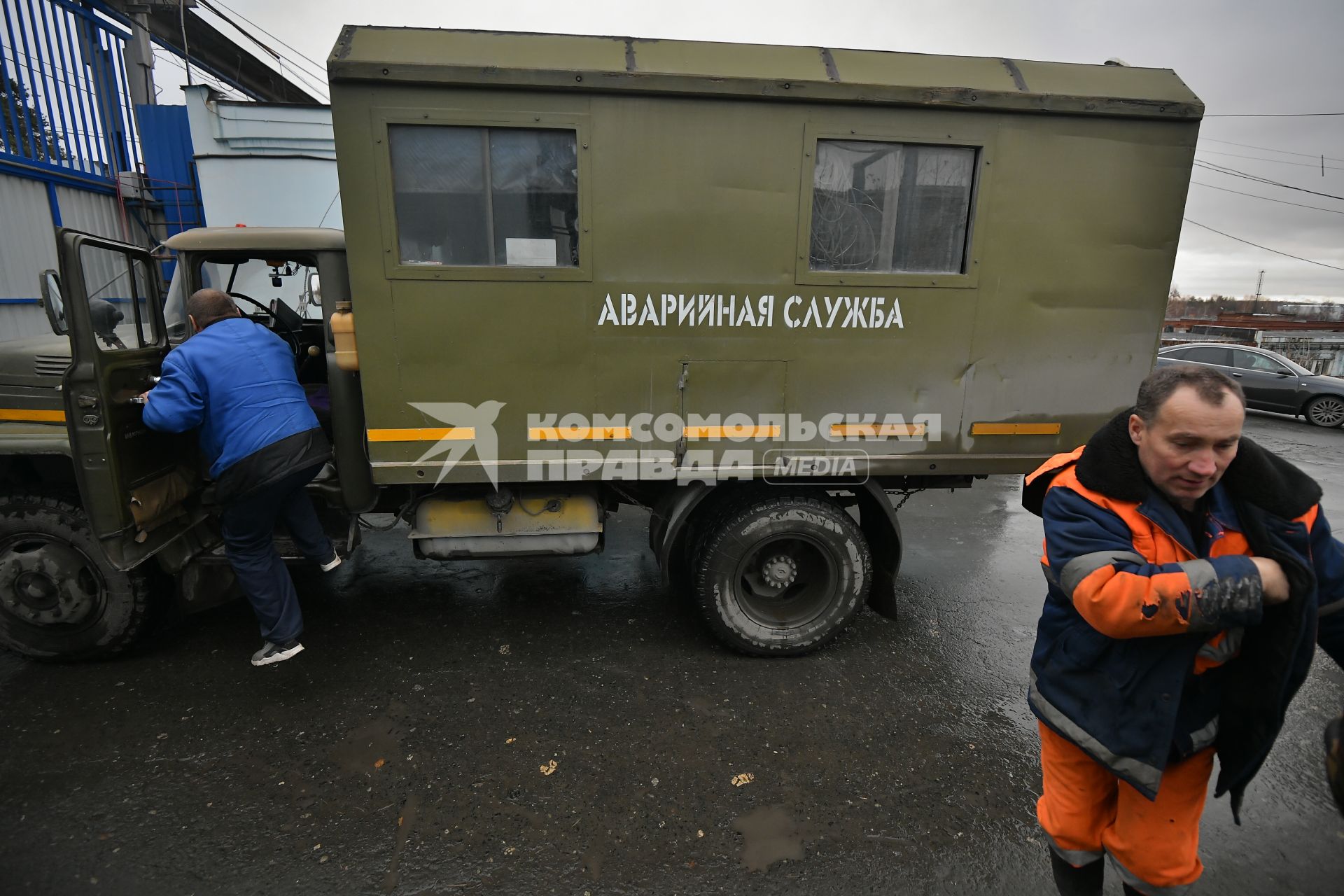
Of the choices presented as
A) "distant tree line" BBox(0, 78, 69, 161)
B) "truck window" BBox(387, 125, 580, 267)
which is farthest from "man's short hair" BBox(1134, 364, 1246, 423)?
"distant tree line" BBox(0, 78, 69, 161)

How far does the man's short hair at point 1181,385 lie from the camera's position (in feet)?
4.80

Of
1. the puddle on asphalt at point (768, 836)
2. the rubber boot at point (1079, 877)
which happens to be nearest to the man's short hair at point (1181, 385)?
the rubber boot at point (1079, 877)

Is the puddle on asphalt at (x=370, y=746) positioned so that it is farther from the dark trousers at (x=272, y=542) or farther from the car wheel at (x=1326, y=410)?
the car wheel at (x=1326, y=410)

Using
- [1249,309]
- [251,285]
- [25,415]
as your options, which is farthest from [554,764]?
[1249,309]

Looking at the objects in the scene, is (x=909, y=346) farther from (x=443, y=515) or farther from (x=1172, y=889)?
(x=443, y=515)

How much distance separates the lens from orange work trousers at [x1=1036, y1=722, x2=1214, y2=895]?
173 cm

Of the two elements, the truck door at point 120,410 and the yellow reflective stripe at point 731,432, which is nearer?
the truck door at point 120,410

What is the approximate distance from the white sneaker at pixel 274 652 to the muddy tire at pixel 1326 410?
53.5 feet

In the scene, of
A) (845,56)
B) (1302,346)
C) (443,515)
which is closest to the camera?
(845,56)

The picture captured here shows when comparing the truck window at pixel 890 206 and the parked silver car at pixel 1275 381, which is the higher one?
the truck window at pixel 890 206

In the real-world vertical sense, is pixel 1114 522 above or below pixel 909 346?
below

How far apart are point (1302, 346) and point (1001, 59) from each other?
2598 cm

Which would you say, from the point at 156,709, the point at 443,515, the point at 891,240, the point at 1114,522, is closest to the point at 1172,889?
the point at 1114,522

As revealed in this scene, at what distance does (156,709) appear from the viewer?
3.10 m
